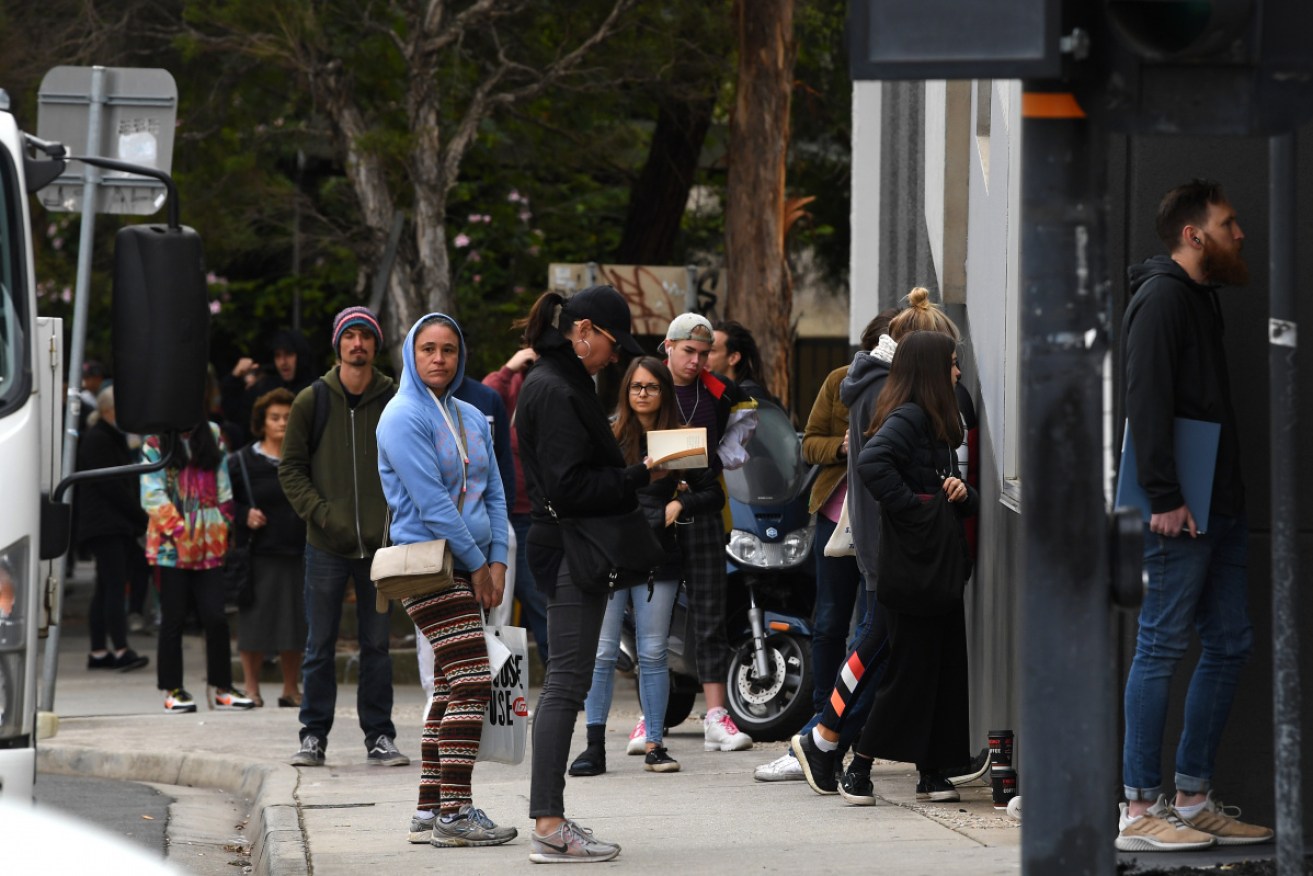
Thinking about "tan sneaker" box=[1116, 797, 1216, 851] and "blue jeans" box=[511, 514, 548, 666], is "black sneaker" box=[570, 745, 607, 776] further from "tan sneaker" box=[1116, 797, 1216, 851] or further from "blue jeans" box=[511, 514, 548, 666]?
"tan sneaker" box=[1116, 797, 1216, 851]

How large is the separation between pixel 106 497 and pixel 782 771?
694cm

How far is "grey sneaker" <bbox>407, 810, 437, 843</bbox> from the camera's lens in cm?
689

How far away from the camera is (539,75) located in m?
15.2

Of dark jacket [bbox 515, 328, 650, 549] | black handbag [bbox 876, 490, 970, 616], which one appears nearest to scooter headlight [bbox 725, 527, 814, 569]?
black handbag [bbox 876, 490, 970, 616]

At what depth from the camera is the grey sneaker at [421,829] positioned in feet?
22.6

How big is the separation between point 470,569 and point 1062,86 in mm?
3320

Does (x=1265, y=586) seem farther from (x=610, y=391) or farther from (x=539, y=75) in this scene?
(x=610, y=391)

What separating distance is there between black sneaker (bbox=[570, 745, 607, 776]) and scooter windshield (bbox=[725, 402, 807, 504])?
1616 mm

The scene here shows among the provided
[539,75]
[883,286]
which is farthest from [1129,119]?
[539,75]

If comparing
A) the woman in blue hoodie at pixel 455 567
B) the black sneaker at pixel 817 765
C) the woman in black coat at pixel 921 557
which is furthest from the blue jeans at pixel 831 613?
the woman in blue hoodie at pixel 455 567

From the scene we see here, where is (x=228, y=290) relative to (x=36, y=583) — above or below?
above

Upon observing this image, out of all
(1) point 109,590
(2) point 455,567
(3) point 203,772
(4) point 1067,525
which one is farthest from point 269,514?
(4) point 1067,525

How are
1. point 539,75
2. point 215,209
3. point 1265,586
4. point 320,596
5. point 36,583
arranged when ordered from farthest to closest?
point 215,209 < point 539,75 < point 320,596 < point 1265,586 < point 36,583

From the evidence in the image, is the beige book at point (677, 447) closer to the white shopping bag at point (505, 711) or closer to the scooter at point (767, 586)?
the white shopping bag at point (505, 711)
